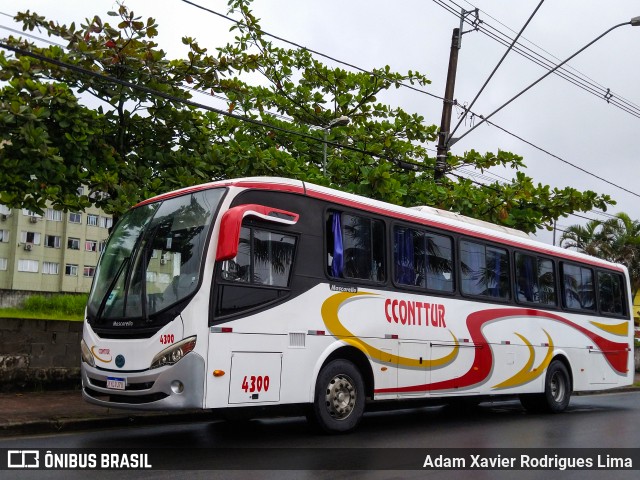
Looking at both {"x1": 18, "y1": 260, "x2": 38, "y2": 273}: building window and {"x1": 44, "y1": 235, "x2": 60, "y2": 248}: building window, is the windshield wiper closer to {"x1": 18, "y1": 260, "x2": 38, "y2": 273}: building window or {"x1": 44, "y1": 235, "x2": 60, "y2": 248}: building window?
{"x1": 18, "y1": 260, "x2": 38, "y2": 273}: building window

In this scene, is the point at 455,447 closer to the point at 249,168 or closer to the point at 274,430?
the point at 274,430

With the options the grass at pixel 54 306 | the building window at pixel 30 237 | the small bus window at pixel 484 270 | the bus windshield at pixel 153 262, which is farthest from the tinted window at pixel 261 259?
the building window at pixel 30 237

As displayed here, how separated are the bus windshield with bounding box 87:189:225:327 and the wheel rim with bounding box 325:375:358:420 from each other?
254cm

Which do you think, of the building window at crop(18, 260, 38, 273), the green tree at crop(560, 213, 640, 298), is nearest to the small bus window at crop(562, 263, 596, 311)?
the green tree at crop(560, 213, 640, 298)

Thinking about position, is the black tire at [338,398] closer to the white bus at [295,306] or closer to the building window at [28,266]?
the white bus at [295,306]

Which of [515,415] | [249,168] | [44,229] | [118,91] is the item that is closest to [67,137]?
[118,91]

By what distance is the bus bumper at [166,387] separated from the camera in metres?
8.33

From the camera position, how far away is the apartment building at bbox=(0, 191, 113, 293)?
190 feet

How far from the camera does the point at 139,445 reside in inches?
355

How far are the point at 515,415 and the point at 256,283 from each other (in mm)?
7768

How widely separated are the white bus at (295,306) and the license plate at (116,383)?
0.07 ft

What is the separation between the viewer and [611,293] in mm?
17156

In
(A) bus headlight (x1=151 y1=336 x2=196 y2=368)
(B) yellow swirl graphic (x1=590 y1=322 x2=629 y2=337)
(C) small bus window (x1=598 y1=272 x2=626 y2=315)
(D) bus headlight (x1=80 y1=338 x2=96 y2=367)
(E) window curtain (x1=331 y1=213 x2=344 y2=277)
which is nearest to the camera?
(A) bus headlight (x1=151 y1=336 x2=196 y2=368)

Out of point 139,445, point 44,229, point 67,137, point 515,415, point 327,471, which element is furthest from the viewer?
point 44,229
